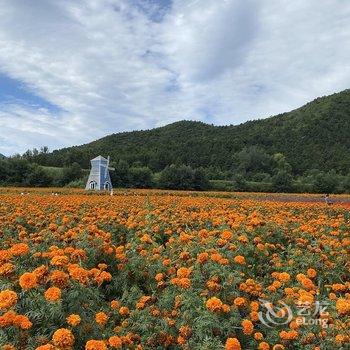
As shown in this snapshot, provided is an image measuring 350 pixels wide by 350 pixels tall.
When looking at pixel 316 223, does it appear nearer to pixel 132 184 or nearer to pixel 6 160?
pixel 132 184

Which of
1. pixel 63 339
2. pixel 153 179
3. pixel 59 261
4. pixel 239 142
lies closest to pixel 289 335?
pixel 63 339

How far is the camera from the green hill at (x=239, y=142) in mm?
73625

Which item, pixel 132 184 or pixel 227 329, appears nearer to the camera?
pixel 227 329

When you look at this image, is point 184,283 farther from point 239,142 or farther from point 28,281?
point 239,142

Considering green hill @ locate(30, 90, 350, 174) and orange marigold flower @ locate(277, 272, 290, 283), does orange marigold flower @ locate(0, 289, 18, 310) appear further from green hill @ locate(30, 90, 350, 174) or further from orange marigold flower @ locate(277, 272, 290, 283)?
green hill @ locate(30, 90, 350, 174)

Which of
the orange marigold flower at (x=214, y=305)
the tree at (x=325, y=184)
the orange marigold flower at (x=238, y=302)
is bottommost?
the orange marigold flower at (x=238, y=302)

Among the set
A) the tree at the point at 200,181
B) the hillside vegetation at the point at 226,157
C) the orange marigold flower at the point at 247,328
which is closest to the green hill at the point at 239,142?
the hillside vegetation at the point at 226,157

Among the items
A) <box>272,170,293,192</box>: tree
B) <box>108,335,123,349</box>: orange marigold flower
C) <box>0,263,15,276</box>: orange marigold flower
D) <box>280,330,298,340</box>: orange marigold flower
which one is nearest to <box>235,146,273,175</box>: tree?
<box>272,170,293,192</box>: tree

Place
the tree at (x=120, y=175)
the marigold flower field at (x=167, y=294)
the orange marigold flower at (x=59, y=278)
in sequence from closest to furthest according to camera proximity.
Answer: the marigold flower field at (x=167, y=294), the orange marigold flower at (x=59, y=278), the tree at (x=120, y=175)

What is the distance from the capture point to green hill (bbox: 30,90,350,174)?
2899 inches

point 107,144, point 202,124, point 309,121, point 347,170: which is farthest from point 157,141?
point 347,170

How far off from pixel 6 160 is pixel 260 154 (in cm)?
4225

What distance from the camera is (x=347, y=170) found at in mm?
70938

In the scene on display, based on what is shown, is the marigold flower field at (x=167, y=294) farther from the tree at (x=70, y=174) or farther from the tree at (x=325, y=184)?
the tree at (x=70, y=174)
